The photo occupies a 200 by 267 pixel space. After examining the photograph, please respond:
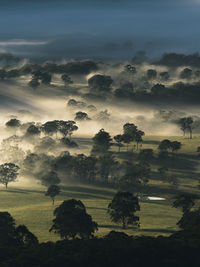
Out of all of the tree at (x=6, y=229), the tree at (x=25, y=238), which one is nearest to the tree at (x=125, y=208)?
the tree at (x=6, y=229)

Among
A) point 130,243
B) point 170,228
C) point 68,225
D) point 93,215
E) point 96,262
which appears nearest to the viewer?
Answer: point 96,262

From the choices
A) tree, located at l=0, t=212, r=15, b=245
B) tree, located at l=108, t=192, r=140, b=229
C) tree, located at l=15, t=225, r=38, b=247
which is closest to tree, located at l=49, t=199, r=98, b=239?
tree, located at l=0, t=212, r=15, b=245

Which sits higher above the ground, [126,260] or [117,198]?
[117,198]

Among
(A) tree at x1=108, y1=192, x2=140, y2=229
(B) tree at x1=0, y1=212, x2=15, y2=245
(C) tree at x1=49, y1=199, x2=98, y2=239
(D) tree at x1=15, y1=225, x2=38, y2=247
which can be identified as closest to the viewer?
(D) tree at x1=15, y1=225, x2=38, y2=247

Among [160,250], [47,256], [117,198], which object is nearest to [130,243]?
[160,250]

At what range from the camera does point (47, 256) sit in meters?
102

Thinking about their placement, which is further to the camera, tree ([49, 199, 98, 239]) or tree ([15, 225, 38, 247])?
tree ([49, 199, 98, 239])

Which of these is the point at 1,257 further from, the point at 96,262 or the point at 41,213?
the point at 41,213

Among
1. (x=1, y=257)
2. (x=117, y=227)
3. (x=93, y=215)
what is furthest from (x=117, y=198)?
(x=1, y=257)

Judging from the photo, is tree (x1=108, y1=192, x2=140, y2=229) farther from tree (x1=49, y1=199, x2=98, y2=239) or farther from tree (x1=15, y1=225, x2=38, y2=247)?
tree (x1=15, y1=225, x2=38, y2=247)

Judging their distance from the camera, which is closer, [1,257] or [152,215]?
[1,257]

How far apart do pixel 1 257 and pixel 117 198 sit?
220 ft

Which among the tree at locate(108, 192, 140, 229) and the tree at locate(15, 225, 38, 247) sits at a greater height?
the tree at locate(108, 192, 140, 229)

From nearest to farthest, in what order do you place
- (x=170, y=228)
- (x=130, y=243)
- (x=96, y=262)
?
(x=96, y=262) < (x=130, y=243) < (x=170, y=228)
